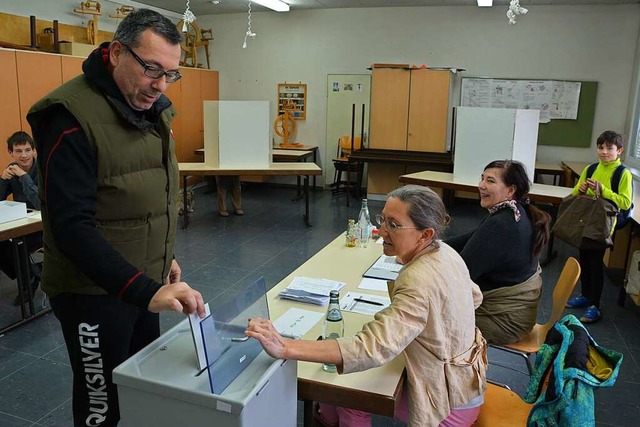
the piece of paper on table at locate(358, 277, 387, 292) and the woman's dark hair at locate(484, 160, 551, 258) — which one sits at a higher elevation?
the woman's dark hair at locate(484, 160, 551, 258)

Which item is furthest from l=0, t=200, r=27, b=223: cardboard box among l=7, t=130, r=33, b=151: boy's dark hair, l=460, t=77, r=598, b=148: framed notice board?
l=460, t=77, r=598, b=148: framed notice board

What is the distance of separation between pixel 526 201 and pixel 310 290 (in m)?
1.17

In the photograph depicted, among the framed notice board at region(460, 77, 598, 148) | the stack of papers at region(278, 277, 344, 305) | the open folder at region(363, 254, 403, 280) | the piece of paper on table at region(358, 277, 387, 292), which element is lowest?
the piece of paper on table at region(358, 277, 387, 292)

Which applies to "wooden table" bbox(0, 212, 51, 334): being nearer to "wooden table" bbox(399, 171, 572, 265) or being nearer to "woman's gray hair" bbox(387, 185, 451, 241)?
"woman's gray hair" bbox(387, 185, 451, 241)

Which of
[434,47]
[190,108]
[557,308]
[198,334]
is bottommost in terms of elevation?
[557,308]

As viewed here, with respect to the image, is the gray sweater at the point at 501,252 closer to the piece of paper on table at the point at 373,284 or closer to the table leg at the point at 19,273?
the piece of paper on table at the point at 373,284

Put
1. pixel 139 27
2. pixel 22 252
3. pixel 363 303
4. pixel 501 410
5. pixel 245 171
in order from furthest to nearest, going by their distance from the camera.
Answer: pixel 245 171 < pixel 22 252 < pixel 363 303 < pixel 501 410 < pixel 139 27

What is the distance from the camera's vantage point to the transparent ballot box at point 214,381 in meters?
1.21

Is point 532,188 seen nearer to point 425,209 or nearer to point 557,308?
point 557,308

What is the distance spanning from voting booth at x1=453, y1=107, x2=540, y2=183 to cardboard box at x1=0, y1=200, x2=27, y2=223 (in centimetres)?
428

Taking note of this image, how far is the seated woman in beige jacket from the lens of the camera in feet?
4.73

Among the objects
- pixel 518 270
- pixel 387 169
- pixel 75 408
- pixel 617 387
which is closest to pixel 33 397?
pixel 75 408

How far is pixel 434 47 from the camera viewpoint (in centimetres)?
794

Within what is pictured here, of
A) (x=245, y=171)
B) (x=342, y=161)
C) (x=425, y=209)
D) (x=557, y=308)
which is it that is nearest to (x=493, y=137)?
(x=245, y=171)
